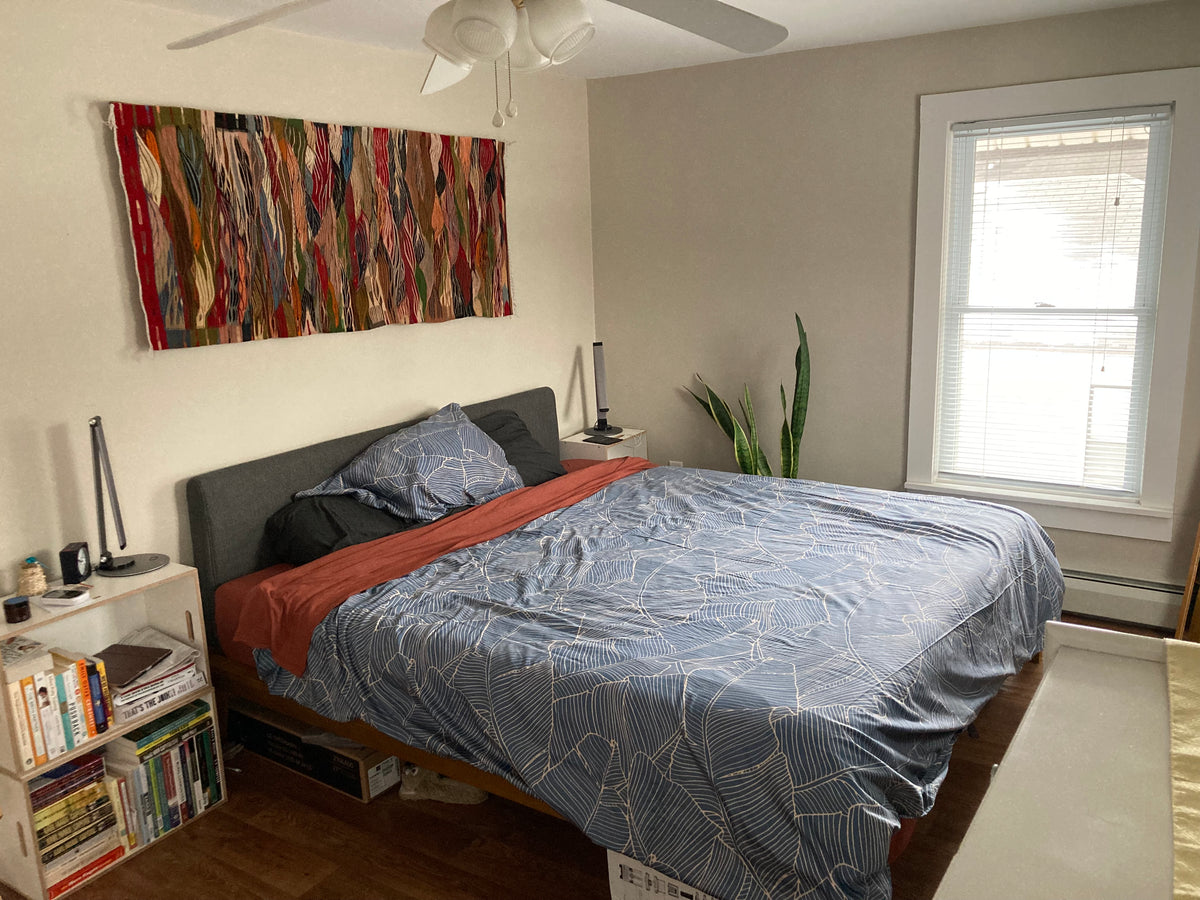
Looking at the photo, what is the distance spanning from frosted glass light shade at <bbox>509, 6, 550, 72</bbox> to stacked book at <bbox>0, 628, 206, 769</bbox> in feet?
6.36

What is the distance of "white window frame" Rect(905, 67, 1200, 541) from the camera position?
3.41 meters

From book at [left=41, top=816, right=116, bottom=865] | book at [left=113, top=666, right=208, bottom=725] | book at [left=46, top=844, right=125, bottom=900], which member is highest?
book at [left=113, top=666, right=208, bottom=725]

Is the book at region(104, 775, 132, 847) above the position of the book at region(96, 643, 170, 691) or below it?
below

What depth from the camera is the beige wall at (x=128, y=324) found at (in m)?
2.63

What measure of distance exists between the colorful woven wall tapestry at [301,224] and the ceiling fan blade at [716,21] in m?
1.67

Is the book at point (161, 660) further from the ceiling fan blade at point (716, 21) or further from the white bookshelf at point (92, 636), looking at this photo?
the ceiling fan blade at point (716, 21)

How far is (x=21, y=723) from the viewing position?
7.68ft

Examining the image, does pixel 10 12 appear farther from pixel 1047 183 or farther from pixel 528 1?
pixel 1047 183

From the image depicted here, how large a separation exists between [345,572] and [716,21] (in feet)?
6.30

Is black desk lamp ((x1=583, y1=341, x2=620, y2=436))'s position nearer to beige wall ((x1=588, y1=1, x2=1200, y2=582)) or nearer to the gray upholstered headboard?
beige wall ((x1=588, y1=1, x2=1200, y2=582))

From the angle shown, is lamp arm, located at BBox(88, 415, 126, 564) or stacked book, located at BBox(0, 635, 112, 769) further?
lamp arm, located at BBox(88, 415, 126, 564)

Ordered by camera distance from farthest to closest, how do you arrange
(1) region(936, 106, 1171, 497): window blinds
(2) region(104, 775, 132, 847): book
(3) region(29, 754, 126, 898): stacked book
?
1. (1) region(936, 106, 1171, 497): window blinds
2. (2) region(104, 775, 132, 847): book
3. (3) region(29, 754, 126, 898): stacked book

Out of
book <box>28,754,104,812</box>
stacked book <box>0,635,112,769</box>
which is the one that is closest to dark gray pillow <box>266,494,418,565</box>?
stacked book <box>0,635,112,769</box>

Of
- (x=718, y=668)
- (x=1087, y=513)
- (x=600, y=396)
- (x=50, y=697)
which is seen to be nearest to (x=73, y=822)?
(x=50, y=697)
